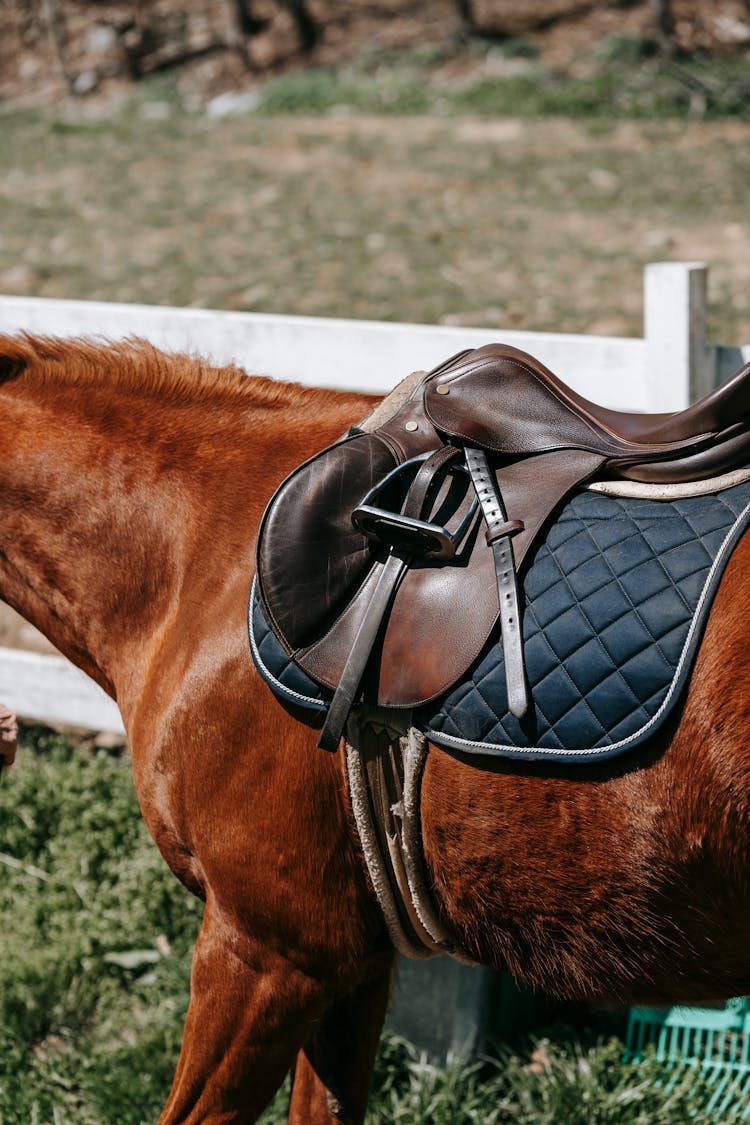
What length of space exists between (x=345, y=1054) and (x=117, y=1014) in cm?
101

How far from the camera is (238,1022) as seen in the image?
6.77 ft

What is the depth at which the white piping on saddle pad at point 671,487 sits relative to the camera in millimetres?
1784

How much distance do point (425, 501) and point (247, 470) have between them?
0.43m

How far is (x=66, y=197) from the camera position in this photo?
10.3 m

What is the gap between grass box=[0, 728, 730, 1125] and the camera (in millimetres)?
2793

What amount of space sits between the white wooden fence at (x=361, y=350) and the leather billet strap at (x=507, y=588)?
1.22 metres

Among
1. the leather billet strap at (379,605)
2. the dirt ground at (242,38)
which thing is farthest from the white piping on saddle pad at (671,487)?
the dirt ground at (242,38)

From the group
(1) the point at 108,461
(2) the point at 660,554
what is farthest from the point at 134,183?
(2) the point at 660,554

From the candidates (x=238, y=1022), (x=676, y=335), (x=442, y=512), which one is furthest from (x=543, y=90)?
(x=238, y=1022)

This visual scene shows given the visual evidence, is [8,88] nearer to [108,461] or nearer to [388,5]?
[388,5]

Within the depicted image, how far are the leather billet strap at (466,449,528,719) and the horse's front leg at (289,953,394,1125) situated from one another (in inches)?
34.1

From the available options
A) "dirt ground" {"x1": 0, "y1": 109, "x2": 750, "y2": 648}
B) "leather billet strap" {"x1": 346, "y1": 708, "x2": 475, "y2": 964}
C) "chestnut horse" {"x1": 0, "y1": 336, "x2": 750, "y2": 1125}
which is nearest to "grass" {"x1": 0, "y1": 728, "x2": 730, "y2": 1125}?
"chestnut horse" {"x1": 0, "y1": 336, "x2": 750, "y2": 1125}

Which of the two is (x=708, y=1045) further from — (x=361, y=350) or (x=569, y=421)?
(x=361, y=350)

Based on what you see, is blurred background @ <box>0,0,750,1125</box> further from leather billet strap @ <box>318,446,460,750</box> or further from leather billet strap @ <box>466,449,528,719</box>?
leather billet strap @ <box>466,449,528,719</box>
